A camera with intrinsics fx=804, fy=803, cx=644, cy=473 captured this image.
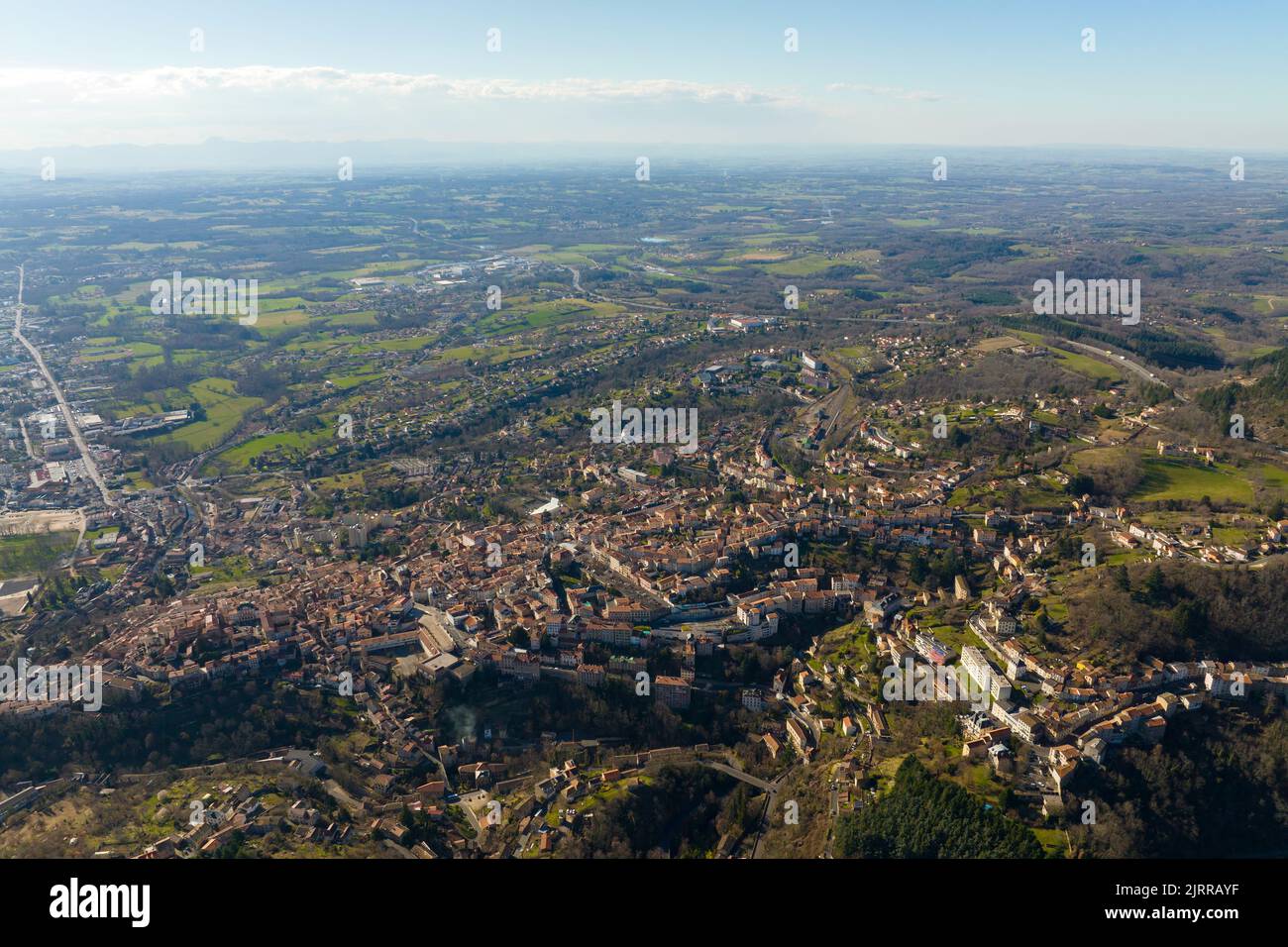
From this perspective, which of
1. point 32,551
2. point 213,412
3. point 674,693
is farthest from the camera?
point 213,412

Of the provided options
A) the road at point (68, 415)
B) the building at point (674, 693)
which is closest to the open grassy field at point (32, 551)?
the road at point (68, 415)

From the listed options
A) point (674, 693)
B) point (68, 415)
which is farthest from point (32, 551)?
point (674, 693)

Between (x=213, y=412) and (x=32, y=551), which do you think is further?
(x=213, y=412)

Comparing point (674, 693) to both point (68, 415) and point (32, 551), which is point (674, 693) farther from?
point (68, 415)

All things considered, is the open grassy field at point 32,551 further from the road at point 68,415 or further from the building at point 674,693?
the building at point 674,693

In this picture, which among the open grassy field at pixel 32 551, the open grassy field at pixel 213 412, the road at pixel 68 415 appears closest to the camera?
the open grassy field at pixel 32 551
